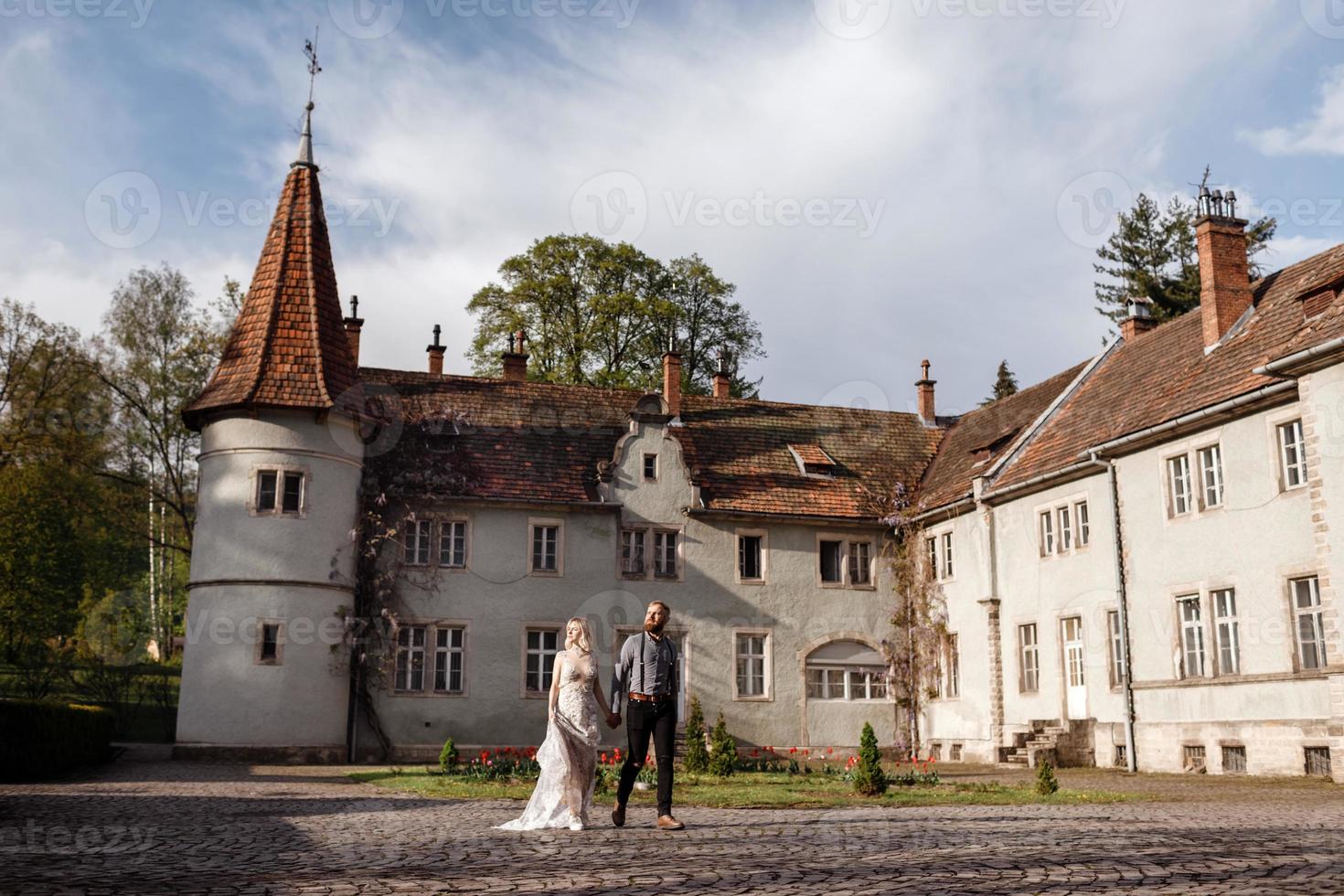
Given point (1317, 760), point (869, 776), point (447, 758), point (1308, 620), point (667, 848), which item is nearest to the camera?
point (667, 848)

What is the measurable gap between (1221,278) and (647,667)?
17386 millimetres

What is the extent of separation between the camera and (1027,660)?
1025 inches

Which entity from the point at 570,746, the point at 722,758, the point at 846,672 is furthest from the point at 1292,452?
the point at 570,746

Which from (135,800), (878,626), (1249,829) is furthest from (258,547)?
(1249,829)

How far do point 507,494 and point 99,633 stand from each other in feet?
126

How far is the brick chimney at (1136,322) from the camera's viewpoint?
28.6m

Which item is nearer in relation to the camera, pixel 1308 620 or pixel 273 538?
pixel 1308 620

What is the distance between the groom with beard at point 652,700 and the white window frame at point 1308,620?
12.4 m

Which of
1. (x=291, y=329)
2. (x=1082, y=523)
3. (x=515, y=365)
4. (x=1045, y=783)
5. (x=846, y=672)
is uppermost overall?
(x=515, y=365)

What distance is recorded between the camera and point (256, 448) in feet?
82.4

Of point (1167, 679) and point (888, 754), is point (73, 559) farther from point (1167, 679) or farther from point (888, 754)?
point (1167, 679)

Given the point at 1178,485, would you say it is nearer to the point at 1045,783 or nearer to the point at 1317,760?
the point at 1317,760

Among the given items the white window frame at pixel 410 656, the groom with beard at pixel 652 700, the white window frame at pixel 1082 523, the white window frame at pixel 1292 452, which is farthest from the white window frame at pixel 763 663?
the groom with beard at pixel 652 700

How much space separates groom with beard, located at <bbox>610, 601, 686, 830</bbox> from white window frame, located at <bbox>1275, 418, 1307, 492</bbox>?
42.2 feet
